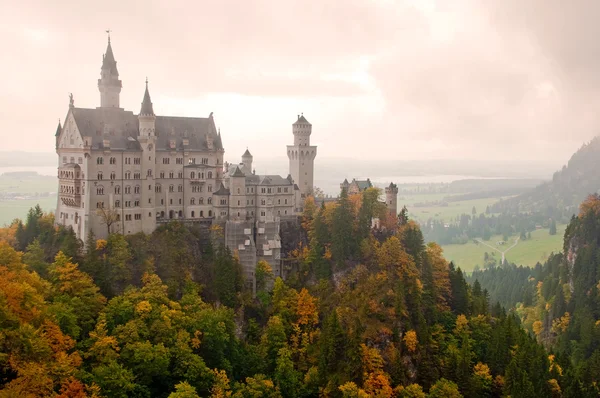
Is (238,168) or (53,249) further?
(238,168)

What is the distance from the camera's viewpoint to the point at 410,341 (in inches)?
3206

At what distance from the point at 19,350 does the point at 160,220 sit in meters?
37.2

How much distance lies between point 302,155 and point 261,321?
3365 centimetres

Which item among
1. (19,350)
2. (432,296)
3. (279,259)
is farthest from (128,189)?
(432,296)

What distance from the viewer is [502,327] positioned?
85.8 meters

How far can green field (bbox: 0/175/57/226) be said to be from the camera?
115m

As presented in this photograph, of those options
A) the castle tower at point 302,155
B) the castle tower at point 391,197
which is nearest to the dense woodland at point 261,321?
the castle tower at point 391,197

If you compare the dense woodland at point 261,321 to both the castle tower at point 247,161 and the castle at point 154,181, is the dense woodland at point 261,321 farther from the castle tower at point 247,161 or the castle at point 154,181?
the castle tower at point 247,161

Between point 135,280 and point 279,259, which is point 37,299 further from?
point 279,259

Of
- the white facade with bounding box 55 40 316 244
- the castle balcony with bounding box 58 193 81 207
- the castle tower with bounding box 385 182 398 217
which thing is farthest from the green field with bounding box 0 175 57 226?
the castle tower with bounding box 385 182 398 217

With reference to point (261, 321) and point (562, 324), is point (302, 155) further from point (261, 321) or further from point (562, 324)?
point (562, 324)

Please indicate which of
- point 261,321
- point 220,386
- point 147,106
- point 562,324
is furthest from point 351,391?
point 562,324

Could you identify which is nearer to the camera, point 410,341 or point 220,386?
point 220,386

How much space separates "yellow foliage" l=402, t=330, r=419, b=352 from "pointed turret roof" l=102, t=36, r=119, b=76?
57.3m
